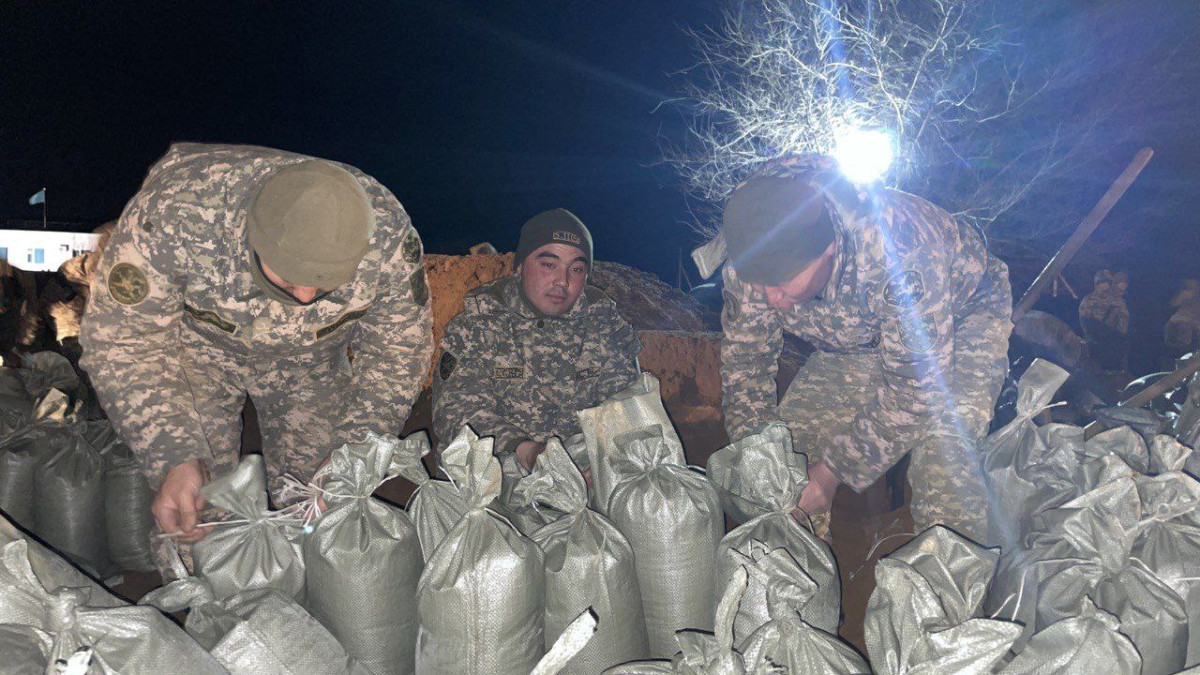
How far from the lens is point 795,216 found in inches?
77.6

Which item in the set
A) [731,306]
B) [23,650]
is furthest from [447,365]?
[23,650]

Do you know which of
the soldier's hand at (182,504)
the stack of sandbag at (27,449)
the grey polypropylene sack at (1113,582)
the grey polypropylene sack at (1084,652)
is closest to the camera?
the grey polypropylene sack at (1084,652)

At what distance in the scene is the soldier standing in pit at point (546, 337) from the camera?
3240 mm

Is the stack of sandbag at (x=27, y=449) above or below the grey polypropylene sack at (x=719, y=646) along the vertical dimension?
above

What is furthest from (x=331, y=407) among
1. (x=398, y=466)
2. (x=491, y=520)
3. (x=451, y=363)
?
(x=491, y=520)

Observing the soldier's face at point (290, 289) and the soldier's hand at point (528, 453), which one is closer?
the soldier's face at point (290, 289)

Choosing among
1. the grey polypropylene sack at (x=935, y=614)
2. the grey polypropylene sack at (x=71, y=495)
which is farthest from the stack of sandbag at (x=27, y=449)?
the grey polypropylene sack at (x=935, y=614)

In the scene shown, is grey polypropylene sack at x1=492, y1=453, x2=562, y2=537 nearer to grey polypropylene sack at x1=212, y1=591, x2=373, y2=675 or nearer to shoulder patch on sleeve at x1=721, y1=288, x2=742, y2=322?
grey polypropylene sack at x1=212, y1=591, x2=373, y2=675

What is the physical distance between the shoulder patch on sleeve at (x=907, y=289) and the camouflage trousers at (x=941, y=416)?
28cm

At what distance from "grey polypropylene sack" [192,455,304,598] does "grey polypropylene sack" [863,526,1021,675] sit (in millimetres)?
1036

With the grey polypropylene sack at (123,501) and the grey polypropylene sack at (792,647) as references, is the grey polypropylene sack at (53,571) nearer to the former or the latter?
the grey polypropylene sack at (792,647)

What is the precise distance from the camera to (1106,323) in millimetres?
6383

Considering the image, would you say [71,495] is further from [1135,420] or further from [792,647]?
[1135,420]

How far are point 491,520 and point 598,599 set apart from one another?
10.1 inches
